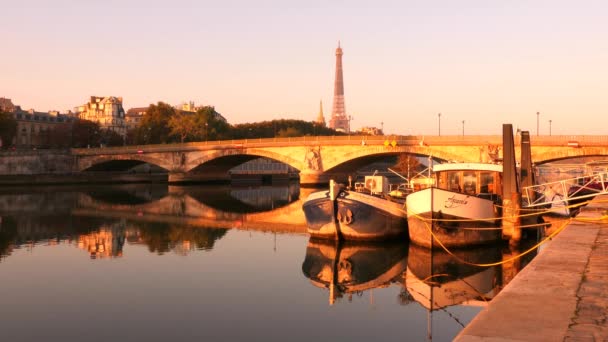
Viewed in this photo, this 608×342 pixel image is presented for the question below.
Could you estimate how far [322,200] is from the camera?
87.7ft

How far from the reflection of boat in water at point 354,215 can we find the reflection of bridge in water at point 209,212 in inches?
254

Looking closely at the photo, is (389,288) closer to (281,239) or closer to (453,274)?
(453,274)

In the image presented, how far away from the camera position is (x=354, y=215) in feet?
85.1

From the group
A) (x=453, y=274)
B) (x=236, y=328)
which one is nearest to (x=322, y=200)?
(x=453, y=274)

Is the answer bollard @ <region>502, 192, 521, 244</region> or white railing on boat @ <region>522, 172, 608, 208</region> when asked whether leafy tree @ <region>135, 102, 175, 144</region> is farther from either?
bollard @ <region>502, 192, 521, 244</region>

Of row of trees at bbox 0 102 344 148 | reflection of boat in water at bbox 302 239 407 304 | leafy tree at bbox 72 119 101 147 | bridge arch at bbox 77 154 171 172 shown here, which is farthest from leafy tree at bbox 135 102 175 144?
reflection of boat in water at bbox 302 239 407 304

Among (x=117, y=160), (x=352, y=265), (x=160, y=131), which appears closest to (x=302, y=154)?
(x=117, y=160)

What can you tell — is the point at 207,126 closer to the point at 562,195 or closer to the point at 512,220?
the point at 562,195

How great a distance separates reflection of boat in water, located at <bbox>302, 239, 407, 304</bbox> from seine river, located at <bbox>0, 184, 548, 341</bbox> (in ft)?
0.16

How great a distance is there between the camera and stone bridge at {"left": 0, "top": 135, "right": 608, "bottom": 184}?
5797cm

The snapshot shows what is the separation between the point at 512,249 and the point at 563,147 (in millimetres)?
36882

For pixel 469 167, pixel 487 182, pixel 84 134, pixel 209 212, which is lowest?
pixel 209 212

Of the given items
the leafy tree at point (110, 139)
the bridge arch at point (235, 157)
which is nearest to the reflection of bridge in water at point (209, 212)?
the bridge arch at point (235, 157)

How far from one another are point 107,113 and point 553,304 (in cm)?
19418
